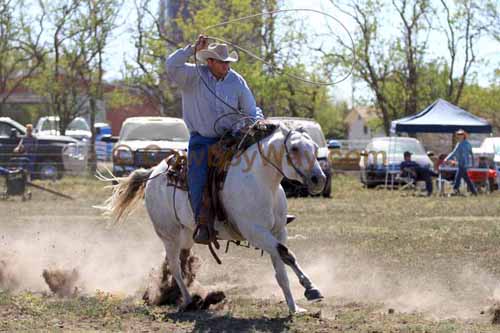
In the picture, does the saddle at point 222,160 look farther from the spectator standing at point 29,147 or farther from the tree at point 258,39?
the tree at point 258,39

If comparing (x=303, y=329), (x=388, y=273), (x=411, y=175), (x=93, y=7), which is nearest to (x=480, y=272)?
(x=388, y=273)

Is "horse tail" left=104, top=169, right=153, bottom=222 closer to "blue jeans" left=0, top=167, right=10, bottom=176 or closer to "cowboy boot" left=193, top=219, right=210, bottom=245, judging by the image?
"cowboy boot" left=193, top=219, right=210, bottom=245

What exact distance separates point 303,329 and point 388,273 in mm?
3208

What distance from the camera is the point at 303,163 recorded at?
7723mm

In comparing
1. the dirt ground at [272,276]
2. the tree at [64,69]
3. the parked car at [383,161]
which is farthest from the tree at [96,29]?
the dirt ground at [272,276]

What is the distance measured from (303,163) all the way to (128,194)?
2731 mm

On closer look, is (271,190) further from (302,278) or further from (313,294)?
(313,294)

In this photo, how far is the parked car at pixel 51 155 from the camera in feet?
84.7

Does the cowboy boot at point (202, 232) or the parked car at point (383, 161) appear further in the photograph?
the parked car at point (383, 161)

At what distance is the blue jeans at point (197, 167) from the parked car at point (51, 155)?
56.5ft

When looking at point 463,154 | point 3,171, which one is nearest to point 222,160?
point 3,171

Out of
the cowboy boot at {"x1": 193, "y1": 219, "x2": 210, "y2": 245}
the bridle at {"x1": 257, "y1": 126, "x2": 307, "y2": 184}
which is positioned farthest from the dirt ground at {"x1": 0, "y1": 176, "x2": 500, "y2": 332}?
the bridle at {"x1": 257, "y1": 126, "x2": 307, "y2": 184}

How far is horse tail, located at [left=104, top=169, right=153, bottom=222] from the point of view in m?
9.87

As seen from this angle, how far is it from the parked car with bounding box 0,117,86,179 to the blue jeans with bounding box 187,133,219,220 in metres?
17.2
